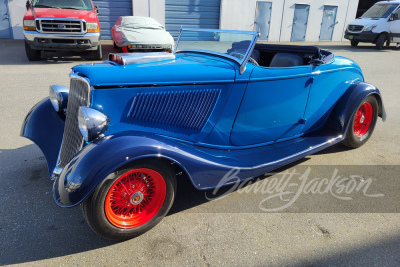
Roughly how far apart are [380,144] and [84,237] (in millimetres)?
3793

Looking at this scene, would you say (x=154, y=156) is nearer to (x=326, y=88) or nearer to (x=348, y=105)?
(x=326, y=88)

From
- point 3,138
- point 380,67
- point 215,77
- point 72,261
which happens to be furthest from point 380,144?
point 380,67

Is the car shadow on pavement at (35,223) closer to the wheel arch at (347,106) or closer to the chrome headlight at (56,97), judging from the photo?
the chrome headlight at (56,97)

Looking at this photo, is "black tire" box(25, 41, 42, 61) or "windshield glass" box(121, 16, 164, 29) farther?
"windshield glass" box(121, 16, 164, 29)

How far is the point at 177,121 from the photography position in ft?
9.11

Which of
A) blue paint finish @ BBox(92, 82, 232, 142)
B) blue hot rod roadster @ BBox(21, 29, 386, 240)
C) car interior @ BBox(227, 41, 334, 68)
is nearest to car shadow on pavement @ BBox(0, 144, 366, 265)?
blue hot rod roadster @ BBox(21, 29, 386, 240)

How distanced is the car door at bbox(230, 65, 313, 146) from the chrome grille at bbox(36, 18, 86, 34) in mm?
6950

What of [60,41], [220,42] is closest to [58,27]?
[60,41]

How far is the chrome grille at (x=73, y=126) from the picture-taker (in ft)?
8.57

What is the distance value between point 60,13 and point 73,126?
681cm

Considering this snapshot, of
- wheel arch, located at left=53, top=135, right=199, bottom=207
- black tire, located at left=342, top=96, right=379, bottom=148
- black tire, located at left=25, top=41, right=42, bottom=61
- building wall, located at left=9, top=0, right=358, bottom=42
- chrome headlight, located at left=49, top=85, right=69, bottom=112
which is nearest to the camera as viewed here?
wheel arch, located at left=53, top=135, right=199, bottom=207

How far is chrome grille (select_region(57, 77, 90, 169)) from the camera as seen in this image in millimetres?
2611

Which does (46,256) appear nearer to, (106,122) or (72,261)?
(72,261)

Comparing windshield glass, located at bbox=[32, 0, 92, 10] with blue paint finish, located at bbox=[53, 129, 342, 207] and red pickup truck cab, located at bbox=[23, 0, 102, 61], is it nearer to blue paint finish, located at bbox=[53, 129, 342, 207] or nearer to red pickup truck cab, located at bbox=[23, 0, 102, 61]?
red pickup truck cab, located at bbox=[23, 0, 102, 61]
